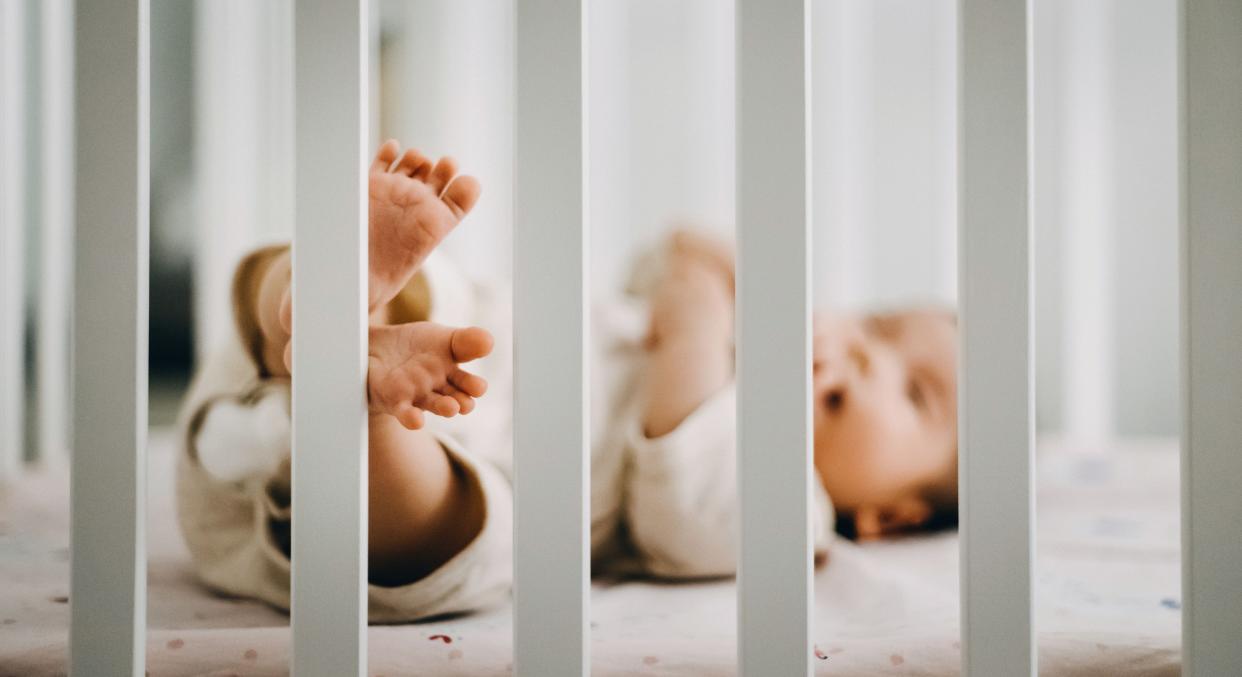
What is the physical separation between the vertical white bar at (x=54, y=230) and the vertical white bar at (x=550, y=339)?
1.06 meters

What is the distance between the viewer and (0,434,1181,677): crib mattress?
1.88 ft

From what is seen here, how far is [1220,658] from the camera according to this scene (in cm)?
49

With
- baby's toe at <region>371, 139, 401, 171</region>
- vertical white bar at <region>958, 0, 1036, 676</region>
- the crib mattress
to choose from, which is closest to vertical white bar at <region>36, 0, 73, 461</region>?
the crib mattress

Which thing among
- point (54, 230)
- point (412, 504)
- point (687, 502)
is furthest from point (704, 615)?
point (54, 230)

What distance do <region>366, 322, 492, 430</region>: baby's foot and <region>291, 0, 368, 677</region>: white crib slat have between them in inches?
2.2

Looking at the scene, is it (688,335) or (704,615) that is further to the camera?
(688,335)

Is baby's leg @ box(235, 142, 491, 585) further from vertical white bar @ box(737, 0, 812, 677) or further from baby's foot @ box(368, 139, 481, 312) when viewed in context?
vertical white bar @ box(737, 0, 812, 677)

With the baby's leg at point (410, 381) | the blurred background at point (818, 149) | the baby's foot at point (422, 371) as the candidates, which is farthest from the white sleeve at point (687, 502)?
the blurred background at point (818, 149)

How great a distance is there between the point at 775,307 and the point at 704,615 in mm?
347

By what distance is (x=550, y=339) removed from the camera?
0.49 metres

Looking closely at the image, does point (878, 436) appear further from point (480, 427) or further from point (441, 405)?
point (441, 405)

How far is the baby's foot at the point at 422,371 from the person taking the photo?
21.4 inches

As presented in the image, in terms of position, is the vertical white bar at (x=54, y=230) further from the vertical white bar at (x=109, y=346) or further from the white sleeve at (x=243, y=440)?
the vertical white bar at (x=109, y=346)

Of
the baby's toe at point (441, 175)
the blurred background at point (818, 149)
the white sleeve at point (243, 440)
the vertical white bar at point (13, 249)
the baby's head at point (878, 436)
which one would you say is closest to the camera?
the baby's toe at point (441, 175)
